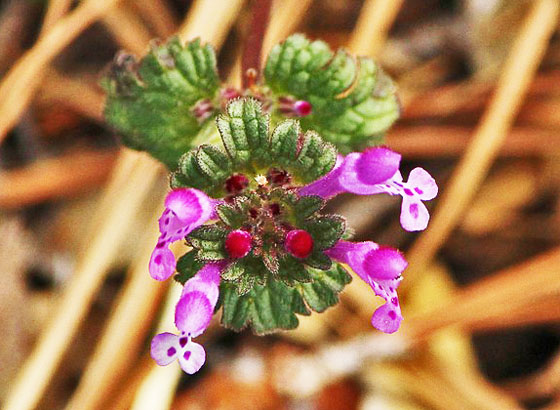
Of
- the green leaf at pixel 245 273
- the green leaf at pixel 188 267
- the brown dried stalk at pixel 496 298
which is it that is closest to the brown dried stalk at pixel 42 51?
the green leaf at pixel 188 267

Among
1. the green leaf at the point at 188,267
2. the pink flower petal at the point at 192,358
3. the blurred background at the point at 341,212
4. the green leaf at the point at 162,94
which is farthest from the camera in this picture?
the blurred background at the point at 341,212

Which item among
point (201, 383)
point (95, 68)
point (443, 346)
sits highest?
point (95, 68)

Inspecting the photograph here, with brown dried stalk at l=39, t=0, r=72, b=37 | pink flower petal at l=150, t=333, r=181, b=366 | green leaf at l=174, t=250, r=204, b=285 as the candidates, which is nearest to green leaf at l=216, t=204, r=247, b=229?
green leaf at l=174, t=250, r=204, b=285

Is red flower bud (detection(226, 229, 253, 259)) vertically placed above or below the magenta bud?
above

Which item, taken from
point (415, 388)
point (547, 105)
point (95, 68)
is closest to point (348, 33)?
point (547, 105)

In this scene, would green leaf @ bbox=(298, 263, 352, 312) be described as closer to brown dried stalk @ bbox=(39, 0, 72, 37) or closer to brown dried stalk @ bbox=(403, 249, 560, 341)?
brown dried stalk @ bbox=(403, 249, 560, 341)

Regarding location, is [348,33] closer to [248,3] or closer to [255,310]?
[248,3]

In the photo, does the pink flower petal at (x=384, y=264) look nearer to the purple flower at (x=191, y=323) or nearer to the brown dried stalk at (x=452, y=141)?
the purple flower at (x=191, y=323)
